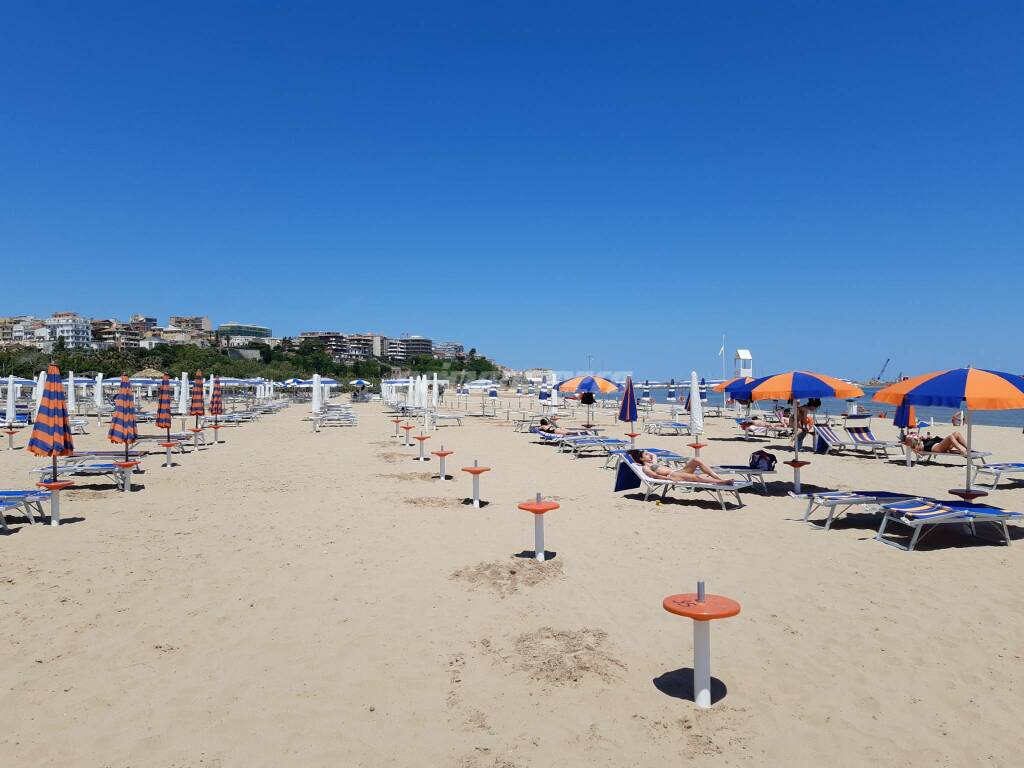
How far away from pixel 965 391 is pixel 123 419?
40.2ft

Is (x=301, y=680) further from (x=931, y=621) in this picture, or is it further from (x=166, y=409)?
(x=166, y=409)

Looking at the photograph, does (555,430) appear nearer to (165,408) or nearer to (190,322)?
(165,408)

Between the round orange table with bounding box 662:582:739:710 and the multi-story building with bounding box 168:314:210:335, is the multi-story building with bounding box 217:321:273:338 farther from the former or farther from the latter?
the round orange table with bounding box 662:582:739:710

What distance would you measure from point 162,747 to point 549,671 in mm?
2149

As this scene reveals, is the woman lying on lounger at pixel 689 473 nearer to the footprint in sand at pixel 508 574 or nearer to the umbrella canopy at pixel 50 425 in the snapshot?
the footprint in sand at pixel 508 574

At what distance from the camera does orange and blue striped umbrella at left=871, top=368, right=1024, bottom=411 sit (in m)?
6.63

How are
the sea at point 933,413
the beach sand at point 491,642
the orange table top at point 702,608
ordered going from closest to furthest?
the beach sand at point 491,642 < the orange table top at point 702,608 < the sea at point 933,413

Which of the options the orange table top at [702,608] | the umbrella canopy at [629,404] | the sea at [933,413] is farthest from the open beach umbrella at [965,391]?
the sea at [933,413]

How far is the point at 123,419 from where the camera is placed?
36.1 feet

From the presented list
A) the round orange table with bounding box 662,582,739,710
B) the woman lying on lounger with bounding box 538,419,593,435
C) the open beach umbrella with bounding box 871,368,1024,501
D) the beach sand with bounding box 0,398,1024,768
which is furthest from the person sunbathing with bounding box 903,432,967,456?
the round orange table with bounding box 662,582,739,710

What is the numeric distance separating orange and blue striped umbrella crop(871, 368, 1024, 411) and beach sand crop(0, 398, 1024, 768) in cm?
150

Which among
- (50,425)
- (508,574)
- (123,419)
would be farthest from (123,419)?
(508,574)

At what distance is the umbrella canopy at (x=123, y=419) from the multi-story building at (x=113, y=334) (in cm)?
13299

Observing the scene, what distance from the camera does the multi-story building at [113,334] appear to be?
128 metres
